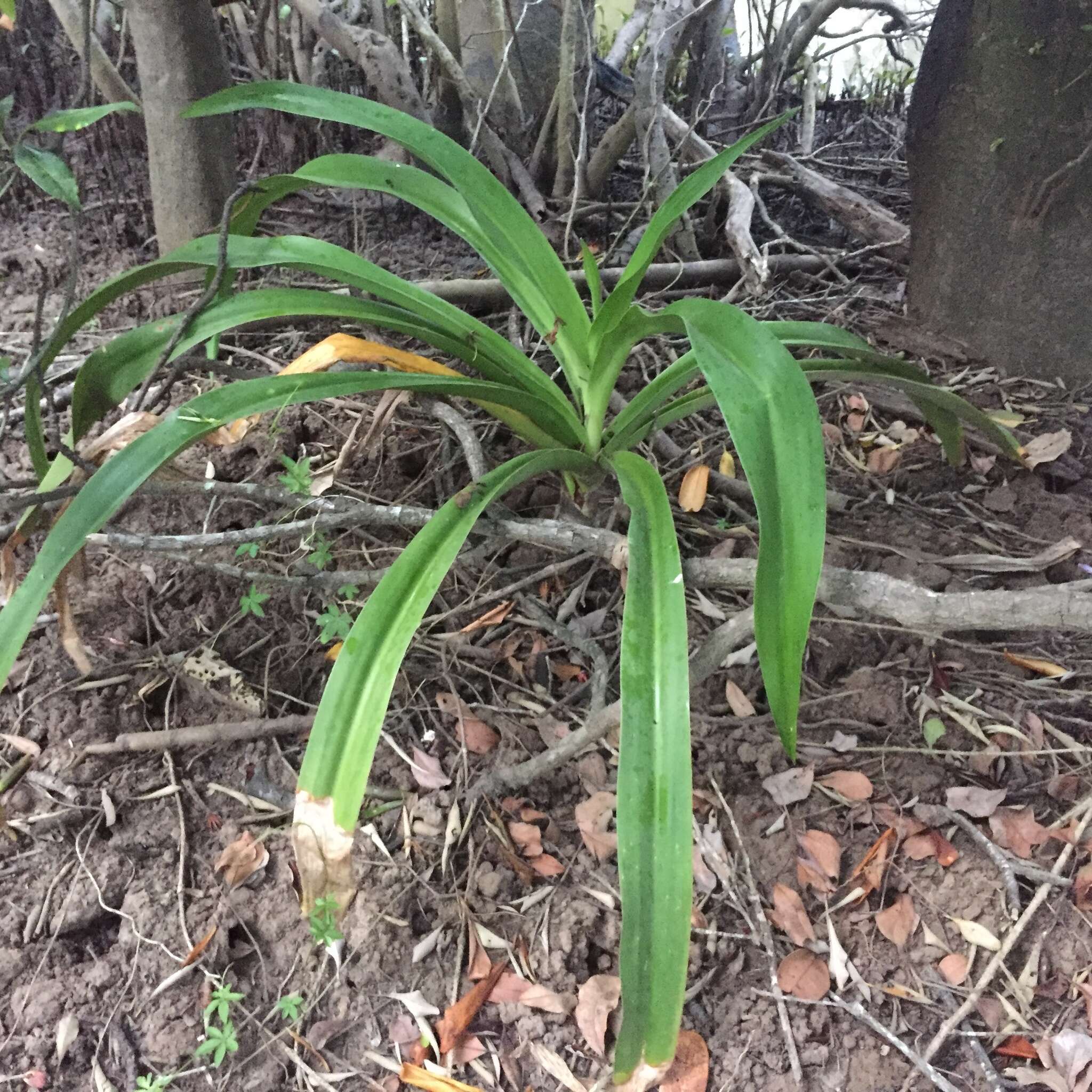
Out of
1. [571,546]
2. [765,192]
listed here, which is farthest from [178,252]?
[765,192]

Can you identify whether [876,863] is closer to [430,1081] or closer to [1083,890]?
[1083,890]

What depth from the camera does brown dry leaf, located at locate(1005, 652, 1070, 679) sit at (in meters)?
1.01

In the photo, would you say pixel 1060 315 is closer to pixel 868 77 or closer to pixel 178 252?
pixel 178 252

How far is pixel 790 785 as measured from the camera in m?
0.93

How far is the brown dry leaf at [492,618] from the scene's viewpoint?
1084 mm

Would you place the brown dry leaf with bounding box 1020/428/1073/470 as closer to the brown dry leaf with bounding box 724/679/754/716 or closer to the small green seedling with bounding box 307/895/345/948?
the brown dry leaf with bounding box 724/679/754/716

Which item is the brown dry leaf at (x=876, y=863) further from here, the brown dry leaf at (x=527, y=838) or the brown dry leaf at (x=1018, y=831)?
the brown dry leaf at (x=527, y=838)

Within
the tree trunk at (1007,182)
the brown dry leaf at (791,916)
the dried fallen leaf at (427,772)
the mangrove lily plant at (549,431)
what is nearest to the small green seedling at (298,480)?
the mangrove lily plant at (549,431)

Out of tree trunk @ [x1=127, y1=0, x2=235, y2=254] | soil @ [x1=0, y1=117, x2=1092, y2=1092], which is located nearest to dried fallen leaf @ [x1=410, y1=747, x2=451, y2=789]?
soil @ [x1=0, y1=117, x2=1092, y2=1092]

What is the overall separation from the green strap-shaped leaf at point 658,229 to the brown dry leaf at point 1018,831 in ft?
2.40

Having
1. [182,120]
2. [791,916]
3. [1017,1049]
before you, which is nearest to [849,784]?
[791,916]

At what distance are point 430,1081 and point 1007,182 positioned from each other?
168 cm

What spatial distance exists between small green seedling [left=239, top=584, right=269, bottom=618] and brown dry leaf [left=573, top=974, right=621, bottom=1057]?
0.59m

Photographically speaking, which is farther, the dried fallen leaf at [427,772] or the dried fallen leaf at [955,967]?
the dried fallen leaf at [427,772]
